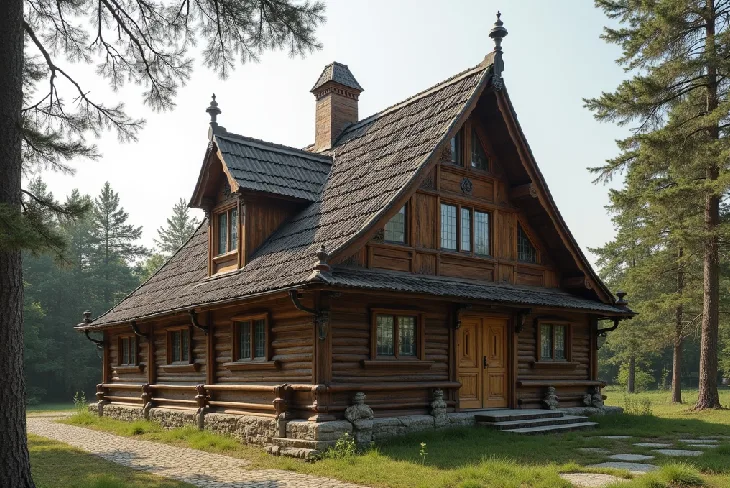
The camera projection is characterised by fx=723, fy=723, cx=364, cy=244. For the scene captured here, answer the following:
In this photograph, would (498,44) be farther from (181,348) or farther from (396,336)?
(181,348)

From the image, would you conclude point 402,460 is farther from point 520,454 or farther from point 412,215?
point 412,215

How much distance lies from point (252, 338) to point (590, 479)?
25.4 ft

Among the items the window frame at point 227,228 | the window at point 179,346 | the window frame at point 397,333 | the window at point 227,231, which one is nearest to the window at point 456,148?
the window frame at point 397,333

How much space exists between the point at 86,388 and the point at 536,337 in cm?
3924

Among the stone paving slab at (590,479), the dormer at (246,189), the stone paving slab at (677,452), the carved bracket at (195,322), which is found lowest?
the stone paving slab at (677,452)

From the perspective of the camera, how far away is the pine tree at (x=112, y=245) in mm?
54312

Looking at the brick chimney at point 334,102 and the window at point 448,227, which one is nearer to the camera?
the window at point 448,227

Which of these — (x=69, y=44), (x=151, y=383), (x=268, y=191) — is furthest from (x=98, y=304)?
(x=69, y=44)

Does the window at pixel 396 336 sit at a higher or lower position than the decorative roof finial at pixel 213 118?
lower

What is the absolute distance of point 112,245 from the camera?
59000 mm

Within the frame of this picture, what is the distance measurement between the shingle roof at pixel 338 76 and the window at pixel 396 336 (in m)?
9.68

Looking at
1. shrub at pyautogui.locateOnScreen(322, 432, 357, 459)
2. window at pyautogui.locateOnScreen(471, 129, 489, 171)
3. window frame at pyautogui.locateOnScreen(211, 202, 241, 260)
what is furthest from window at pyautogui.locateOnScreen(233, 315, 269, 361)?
window at pyautogui.locateOnScreen(471, 129, 489, 171)

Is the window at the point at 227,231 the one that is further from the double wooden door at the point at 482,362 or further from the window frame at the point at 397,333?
the double wooden door at the point at 482,362

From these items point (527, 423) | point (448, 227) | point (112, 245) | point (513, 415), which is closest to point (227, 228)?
point (448, 227)
